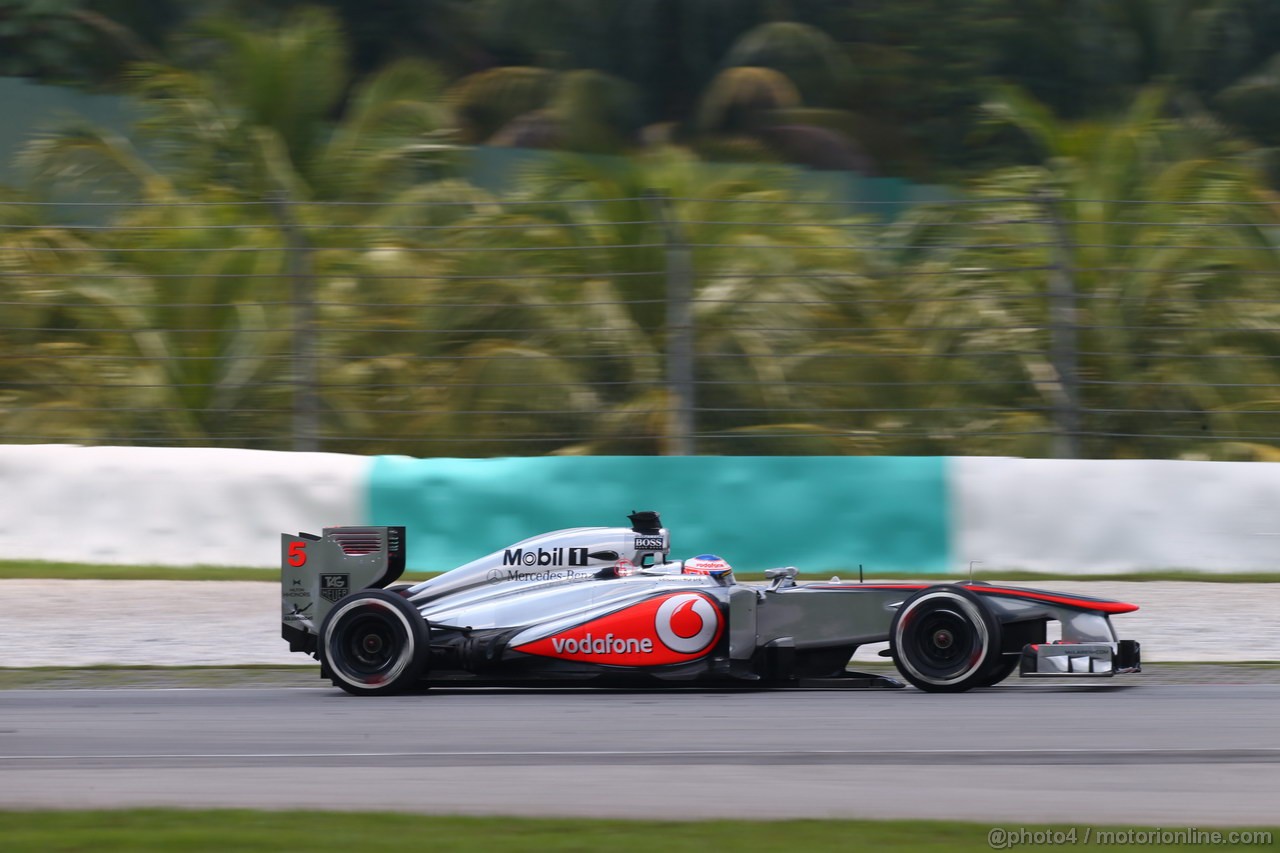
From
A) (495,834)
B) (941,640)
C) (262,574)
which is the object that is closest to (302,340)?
(262,574)

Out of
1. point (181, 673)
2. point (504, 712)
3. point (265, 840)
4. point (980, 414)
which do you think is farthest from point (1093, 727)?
point (980, 414)

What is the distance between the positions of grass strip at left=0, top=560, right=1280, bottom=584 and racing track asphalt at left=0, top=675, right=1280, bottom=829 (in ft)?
11.1

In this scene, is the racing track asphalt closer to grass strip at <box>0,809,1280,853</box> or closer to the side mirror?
grass strip at <box>0,809,1280,853</box>

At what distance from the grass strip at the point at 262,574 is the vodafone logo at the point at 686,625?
3.74 metres

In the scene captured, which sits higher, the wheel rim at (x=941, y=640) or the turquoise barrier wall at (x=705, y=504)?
the turquoise barrier wall at (x=705, y=504)

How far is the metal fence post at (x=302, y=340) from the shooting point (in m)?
12.8

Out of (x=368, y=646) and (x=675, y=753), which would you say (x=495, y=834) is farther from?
(x=368, y=646)

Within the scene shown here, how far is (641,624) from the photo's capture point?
7.87 metres

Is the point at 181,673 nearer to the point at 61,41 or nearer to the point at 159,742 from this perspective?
the point at 159,742

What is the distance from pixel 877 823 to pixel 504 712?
285cm

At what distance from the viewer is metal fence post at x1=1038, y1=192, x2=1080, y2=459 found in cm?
1216

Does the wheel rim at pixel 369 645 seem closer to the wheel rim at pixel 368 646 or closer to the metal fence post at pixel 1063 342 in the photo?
the wheel rim at pixel 368 646

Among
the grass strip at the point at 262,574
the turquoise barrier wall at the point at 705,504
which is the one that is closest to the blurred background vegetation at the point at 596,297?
the turquoise barrier wall at the point at 705,504

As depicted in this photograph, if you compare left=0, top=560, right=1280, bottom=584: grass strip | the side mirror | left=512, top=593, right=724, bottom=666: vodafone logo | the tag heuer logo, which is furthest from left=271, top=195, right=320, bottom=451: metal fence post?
the side mirror
